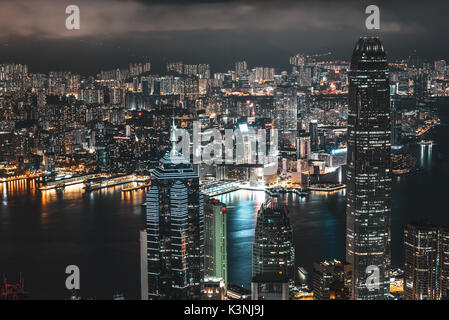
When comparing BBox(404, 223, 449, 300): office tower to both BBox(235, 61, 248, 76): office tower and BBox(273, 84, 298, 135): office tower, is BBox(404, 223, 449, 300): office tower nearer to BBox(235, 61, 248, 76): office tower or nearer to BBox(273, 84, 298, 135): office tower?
BBox(235, 61, 248, 76): office tower

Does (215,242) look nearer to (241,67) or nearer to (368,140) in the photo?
(368,140)

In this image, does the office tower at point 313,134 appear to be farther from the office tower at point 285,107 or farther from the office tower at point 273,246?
the office tower at point 273,246

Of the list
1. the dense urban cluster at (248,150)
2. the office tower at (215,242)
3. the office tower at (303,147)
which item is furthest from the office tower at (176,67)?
the office tower at (215,242)

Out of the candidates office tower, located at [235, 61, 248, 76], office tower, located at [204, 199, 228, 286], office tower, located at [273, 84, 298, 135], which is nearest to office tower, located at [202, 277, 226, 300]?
office tower, located at [204, 199, 228, 286]

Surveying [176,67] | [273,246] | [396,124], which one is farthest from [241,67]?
[273,246]

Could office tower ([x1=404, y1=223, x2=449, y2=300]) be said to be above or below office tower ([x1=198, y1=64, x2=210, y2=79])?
below
